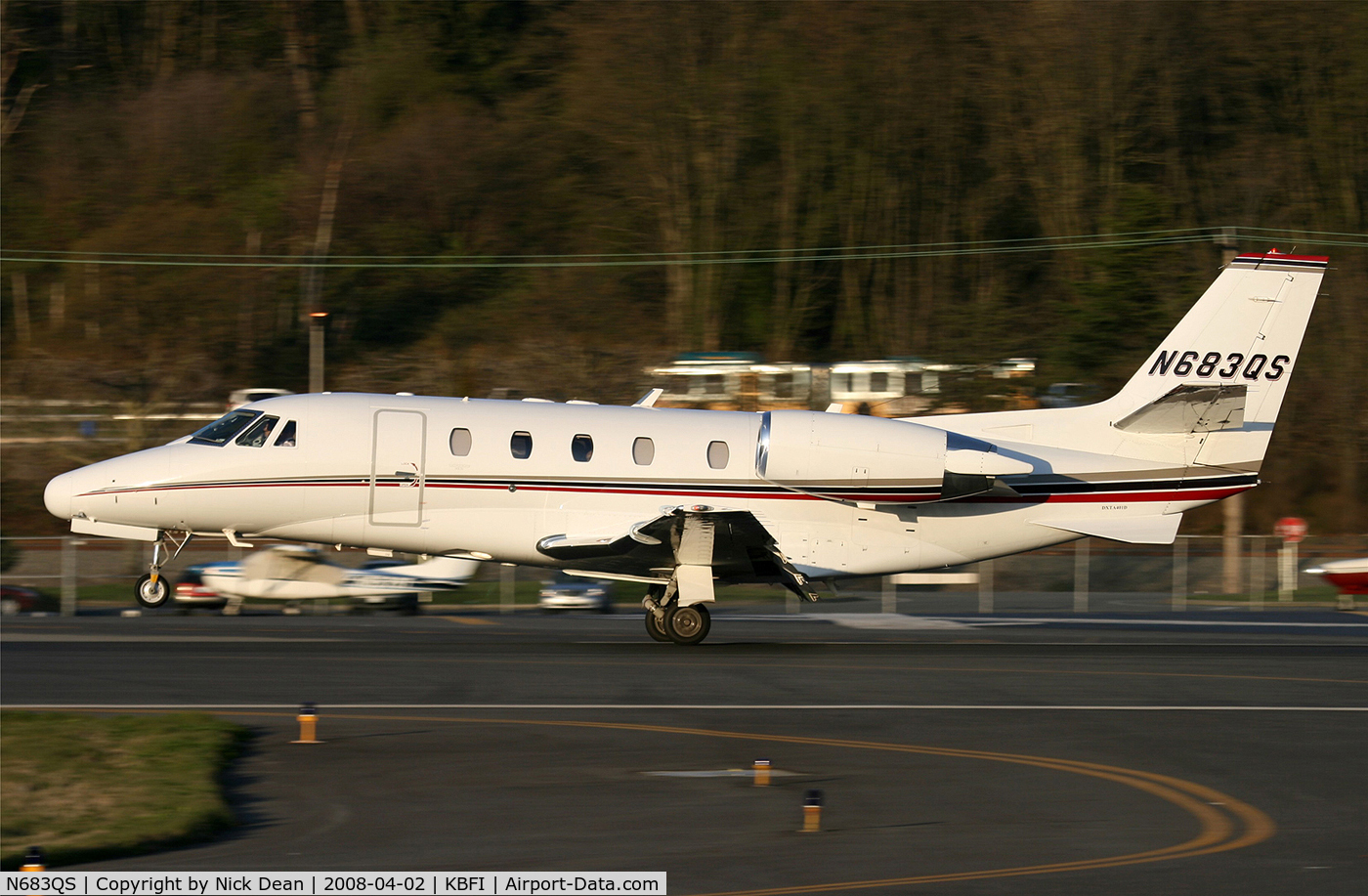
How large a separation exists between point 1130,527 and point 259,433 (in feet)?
35.7

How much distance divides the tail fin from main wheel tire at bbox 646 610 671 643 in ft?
20.9

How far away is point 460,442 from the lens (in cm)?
1652

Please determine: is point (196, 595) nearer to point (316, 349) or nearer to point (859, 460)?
point (859, 460)

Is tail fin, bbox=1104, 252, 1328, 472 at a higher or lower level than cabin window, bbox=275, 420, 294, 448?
higher

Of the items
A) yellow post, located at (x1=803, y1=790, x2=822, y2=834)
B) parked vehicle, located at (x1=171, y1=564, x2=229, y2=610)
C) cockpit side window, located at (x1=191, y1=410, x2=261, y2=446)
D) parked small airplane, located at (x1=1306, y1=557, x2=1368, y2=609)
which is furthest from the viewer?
parked small airplane, located at (x1=1306, y1=557, x2=1368, y2=609)

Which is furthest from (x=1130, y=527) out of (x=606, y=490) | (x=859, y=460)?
(x=606, y=490)

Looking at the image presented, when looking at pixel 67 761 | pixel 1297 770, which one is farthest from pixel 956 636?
pixel 67 761

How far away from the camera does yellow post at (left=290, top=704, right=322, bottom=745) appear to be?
10375 millimetres

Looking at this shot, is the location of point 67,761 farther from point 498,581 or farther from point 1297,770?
point 498,581

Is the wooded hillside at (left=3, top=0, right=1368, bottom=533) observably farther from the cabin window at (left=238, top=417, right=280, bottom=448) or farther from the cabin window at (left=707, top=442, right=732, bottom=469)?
the cabin window at (left=238, top=417, right=280, bottom=448)

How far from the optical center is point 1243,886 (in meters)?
7.23

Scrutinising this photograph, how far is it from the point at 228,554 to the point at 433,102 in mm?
25089

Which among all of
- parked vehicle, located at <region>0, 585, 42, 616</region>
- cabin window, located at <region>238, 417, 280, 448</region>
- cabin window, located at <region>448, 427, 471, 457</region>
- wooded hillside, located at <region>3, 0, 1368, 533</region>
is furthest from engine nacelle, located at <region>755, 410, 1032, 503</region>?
wooded hillside, located at <region>3, 0, 1368, 533</region>

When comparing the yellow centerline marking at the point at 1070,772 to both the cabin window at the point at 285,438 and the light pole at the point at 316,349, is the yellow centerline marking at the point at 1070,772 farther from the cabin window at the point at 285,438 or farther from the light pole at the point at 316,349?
the light pole at the point at 316,349
